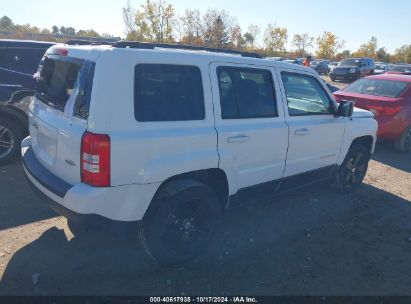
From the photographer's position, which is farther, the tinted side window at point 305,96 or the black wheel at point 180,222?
the tinted side window at point 305,96

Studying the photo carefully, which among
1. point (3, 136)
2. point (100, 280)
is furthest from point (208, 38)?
point (100, 280)

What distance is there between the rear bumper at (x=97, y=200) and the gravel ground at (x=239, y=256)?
0.68 metres

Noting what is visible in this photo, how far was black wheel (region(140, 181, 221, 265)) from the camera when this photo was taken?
9.69 feet

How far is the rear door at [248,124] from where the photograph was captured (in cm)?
320

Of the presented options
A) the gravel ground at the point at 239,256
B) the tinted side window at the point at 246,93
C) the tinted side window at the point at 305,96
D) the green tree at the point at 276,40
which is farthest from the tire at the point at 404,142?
the green tree at the point at 276,40

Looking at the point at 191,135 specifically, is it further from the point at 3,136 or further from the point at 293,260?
the point at 3,136

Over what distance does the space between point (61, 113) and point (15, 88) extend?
3.29 meters

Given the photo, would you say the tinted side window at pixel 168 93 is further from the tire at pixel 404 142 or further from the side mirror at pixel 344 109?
the tire at pixel 404 142

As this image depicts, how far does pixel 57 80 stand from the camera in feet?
10.2

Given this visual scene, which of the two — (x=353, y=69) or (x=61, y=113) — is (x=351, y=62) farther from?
(x=61, y=113)

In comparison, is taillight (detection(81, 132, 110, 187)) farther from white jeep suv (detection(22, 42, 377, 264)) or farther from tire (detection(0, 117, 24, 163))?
tire (detection(0, 117, 24, 163))

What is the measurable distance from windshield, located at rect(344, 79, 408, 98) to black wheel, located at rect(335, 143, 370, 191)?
2.95 meters

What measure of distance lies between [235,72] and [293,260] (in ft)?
6.69

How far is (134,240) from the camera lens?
368 centimetres
